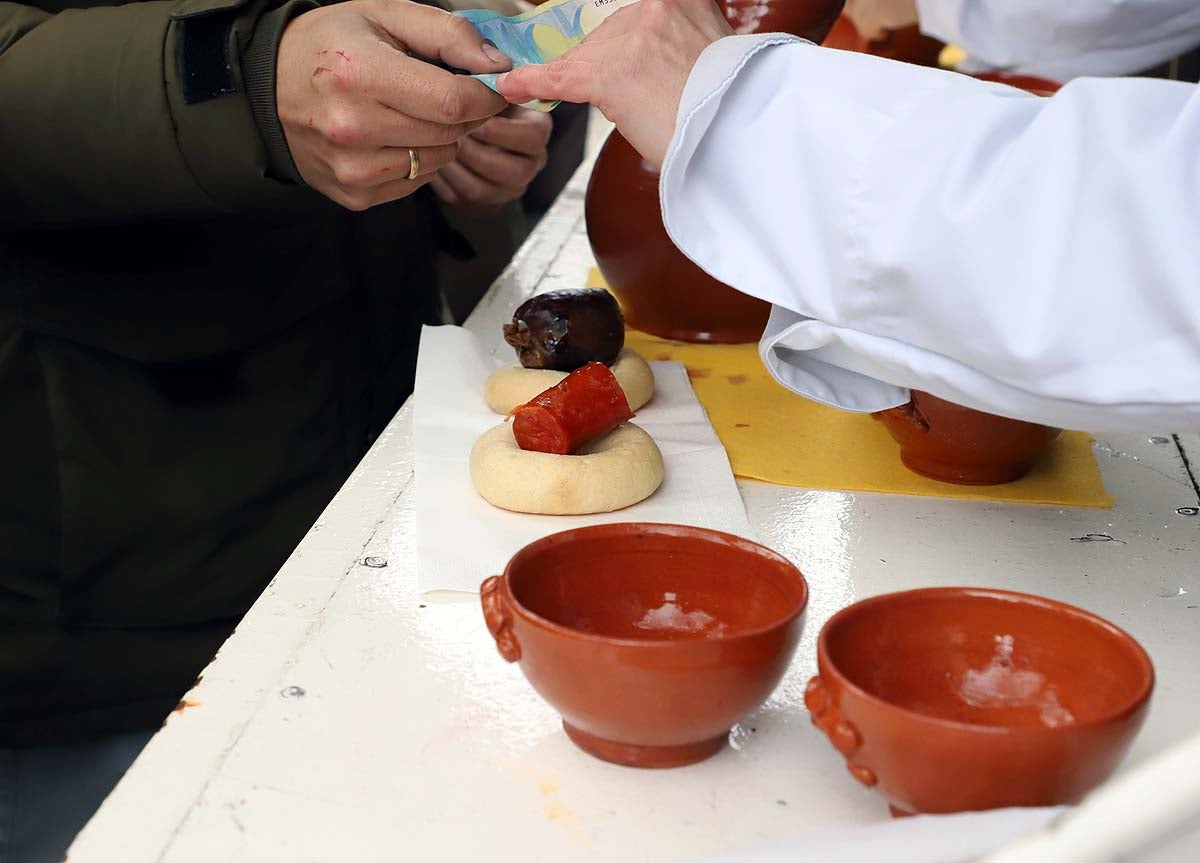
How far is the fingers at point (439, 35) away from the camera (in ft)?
3.65

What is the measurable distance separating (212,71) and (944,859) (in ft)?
3.19

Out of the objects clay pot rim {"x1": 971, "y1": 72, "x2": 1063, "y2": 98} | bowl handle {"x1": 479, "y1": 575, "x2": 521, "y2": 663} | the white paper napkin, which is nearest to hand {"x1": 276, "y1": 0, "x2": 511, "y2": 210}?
the white paper napkin

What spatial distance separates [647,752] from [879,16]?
1612 millimetres

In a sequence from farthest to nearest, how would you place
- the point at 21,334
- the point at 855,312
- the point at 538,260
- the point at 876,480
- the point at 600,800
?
1. the point at 538,260
2. the point at 21,334
3. the point at 876,480
4. the point at 855,312
5. the point at 600,800

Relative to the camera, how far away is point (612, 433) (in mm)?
1094

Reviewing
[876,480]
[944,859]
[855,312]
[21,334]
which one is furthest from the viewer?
[21,334]

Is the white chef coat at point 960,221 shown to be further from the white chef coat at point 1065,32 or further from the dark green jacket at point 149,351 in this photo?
the white chef coat at point 1065,32

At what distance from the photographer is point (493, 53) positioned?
3.68 feet

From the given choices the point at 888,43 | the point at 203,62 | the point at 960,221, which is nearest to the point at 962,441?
the point at 960,221

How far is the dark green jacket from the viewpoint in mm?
1133

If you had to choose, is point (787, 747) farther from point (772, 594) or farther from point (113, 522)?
point (113, 522)

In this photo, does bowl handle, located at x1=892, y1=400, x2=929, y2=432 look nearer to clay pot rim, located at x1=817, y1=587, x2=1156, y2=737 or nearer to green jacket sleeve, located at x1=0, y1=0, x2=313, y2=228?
clay pot rim, located at x1=817, y1=587, x2=1156, y2=737

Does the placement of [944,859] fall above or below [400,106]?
below

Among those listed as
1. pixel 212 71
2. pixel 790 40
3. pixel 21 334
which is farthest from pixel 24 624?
pixel 790 40
